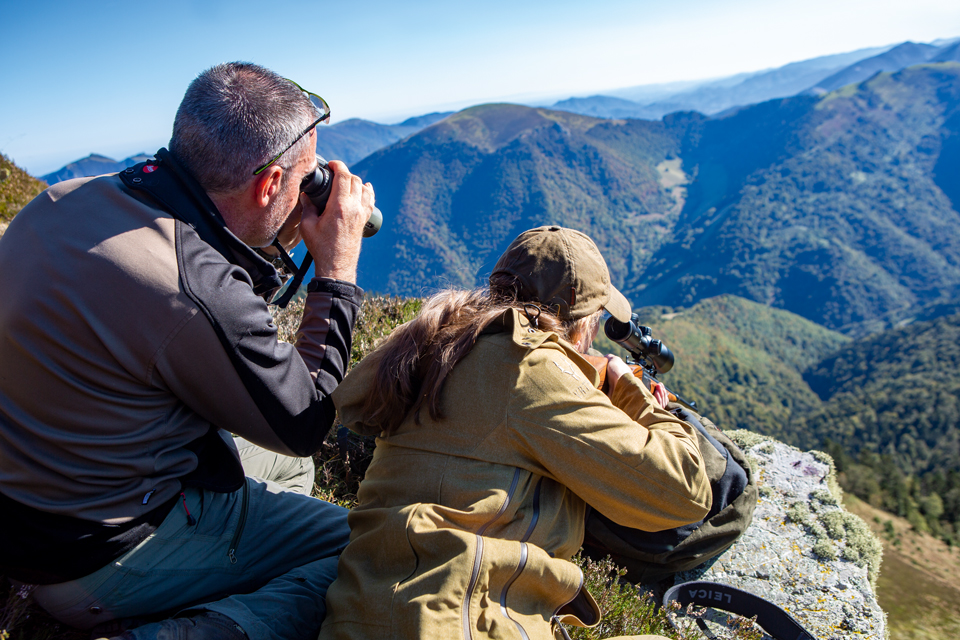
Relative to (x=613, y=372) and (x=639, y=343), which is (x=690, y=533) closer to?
(x=639, y=343)

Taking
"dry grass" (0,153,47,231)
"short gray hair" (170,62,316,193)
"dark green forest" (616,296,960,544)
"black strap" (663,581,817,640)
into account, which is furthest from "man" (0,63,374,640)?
"dark green forest" (616,296,960,544)

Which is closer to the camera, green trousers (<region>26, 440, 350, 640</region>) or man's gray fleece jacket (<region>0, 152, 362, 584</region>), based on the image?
man's gray fleece jacket (<region>0, 152, 362, 584</region>)

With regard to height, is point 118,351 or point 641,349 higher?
point 118,351

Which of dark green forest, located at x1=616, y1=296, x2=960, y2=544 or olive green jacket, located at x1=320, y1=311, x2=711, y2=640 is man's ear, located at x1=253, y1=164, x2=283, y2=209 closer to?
olive green jacket, located at x1=320, y1=311, x2=711, y2=640

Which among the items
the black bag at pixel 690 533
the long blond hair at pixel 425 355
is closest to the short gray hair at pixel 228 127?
the long blond hair at pixel 425 355

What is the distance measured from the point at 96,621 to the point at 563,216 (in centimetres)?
18046

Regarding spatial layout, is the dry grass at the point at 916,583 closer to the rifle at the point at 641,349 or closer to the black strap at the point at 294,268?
the rifle at the point at 641,349

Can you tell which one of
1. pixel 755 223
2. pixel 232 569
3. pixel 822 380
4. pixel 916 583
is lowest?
pixel 822 380

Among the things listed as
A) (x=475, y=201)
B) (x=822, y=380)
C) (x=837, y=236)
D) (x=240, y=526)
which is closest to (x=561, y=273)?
(x=240, y=526)

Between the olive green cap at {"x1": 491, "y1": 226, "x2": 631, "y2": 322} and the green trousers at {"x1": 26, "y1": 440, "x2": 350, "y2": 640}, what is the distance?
1.35 metres

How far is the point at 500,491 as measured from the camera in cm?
163

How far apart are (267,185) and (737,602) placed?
10.1 feet

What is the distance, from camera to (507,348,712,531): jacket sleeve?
1644 millimetres

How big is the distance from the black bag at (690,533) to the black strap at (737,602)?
0.13m
